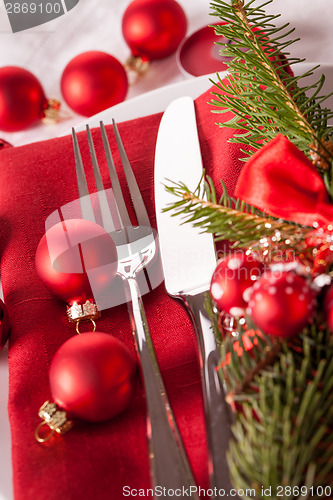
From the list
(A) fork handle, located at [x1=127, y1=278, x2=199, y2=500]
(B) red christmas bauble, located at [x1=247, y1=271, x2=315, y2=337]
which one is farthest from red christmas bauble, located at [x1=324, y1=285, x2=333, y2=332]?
(A) fork handle, located at [x1=127, y1=278, x2=199, y2=500]

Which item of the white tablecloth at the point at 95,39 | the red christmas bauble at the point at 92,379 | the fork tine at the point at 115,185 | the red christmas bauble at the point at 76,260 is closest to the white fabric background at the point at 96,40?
the white tablecloth at the point at 95,39

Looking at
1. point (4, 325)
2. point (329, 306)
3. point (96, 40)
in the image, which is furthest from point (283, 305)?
point (96, 40)

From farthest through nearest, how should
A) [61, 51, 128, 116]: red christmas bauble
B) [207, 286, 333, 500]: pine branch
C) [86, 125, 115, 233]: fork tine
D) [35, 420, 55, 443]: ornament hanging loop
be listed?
[61, 51, 128, 116]: red christmas bauble
[86, 125, 115, 233]: fork tine
[35, 420, 55, 443]: ornament hanging loop
[207, 286, 333, 500]: pine branch

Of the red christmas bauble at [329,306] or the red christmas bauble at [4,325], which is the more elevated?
the red christmas bauble at [329,306]

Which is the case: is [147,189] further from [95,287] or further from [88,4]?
[88,4]

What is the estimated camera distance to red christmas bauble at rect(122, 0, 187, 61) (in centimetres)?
71

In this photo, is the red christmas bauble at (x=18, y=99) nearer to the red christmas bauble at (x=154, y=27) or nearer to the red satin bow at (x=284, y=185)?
the red christmas bauble at (x=154, y=27)

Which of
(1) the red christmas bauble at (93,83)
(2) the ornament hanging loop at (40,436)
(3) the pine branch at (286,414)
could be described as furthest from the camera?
(1) the red christmas bauble at (93,83)

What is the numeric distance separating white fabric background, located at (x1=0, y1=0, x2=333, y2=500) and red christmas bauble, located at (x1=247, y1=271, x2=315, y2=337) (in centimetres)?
49

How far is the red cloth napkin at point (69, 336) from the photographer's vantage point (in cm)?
34

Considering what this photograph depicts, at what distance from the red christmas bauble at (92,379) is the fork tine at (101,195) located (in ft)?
0.48

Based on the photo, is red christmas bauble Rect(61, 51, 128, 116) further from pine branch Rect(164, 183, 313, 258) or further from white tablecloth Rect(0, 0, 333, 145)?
pine branch Rect(164, 183, 313, 258)

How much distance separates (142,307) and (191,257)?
60 millimetres

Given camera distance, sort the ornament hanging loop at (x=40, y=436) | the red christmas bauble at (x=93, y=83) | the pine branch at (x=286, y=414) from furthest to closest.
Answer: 1. the red christmas bauble at (x=93, y=83)
2. the ornament hanging loop at (x=40, y=436)
3. the pine branch at (x=286, y=414)
